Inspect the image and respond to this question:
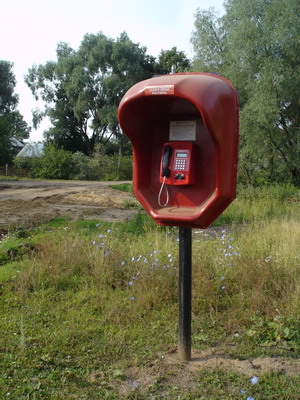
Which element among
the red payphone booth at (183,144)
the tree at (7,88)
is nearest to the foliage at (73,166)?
the tree at (7,88)

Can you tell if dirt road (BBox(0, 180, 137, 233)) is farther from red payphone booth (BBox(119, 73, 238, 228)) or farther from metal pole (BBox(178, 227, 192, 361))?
metal pole (BBox(178, 227, 192, 361))

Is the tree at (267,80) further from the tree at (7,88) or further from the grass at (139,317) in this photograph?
the tree at (7,88)

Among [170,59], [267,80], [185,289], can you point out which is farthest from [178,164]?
[170,59]

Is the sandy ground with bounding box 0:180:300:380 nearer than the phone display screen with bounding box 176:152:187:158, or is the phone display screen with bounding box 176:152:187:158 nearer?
the sandy ground with bounding box 0:180:300:380

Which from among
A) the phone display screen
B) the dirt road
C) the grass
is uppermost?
the phone display screen

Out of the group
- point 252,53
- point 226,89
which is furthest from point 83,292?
point 252,53

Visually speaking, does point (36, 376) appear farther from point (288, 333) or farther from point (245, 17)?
point (245, 17)

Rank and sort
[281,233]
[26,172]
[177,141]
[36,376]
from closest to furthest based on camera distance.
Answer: [36,376] → [177,141] → [281,233] → [26,172]

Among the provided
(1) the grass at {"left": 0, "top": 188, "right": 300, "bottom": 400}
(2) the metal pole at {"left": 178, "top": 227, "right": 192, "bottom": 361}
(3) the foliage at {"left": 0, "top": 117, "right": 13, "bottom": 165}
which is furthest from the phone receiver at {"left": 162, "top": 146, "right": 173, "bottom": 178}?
(3) the foliage at {"left": 0, "top": 117, "right": 13, "bottom": 165}

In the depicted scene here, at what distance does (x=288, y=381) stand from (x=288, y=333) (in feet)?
2.07

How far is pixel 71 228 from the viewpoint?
754cm

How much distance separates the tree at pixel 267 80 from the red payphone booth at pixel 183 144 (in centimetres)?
1501

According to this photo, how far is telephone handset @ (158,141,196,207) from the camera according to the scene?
3232 millimetres

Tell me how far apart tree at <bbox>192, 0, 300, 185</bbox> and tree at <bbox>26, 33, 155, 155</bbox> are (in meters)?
21.5
